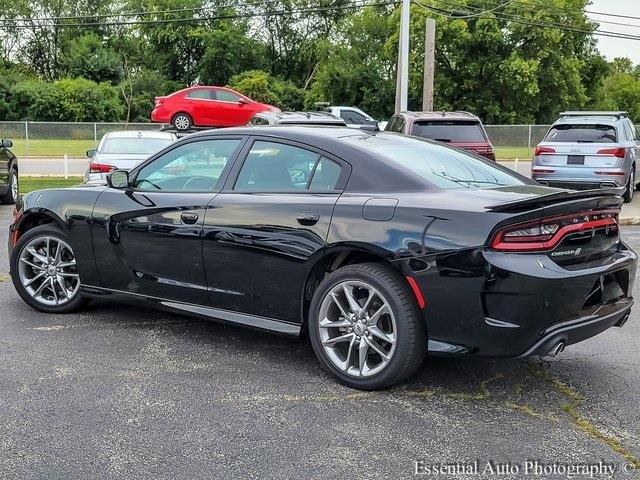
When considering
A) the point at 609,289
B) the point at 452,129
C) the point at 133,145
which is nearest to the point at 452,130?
the point at 452,129

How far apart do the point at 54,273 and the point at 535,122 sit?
48764 millimetres

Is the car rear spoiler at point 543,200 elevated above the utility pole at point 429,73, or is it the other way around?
the utility pole at point 429,73

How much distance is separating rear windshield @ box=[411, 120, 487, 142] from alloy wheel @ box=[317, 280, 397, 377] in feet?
29.6

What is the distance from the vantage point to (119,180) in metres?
5.41

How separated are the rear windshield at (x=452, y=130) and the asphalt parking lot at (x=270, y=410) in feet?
26.4

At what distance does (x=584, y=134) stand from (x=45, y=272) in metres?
10.4

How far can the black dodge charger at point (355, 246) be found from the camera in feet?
12.5

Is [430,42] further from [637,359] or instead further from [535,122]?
[535,122]

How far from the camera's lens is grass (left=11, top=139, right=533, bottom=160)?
3070 cm

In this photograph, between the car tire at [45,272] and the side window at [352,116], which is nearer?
the car tire at [45,272]

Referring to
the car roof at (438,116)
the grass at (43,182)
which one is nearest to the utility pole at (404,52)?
the car roof at (438,116)

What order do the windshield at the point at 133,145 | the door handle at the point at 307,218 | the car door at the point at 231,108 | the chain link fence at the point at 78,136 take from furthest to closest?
the chain link fence at the point at 78,136 → the car door at the point at 231,108 → the windshield at the point at 133,145 → the door handle at the point at 307,218

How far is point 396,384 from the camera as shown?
4227 mm

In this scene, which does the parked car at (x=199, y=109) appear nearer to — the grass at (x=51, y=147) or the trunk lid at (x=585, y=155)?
the grass at (x=51, y=147)
